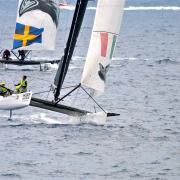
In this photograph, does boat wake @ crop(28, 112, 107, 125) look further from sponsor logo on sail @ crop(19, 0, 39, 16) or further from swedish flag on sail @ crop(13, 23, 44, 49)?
sponsor logo on sail @ crop(19, 0, 39, 16)

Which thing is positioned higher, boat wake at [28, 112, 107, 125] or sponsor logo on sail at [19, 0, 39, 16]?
sponsor logo on sail at [19, 0, 39, 16]

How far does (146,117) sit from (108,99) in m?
8.76

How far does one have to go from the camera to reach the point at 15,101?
4556 centimetres

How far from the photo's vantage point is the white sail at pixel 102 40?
4297 centimetres

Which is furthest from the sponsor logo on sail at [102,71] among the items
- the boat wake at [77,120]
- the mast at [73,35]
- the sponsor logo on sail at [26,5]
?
the sponsor logo on sail at [26,5]

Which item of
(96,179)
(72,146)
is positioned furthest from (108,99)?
(96,179)

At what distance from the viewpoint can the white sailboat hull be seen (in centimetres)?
4522

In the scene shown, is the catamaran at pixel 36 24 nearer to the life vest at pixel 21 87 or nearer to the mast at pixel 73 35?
the life vest at pixel 21 87

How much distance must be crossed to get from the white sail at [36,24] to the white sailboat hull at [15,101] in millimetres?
15702

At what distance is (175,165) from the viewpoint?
39.5 metres

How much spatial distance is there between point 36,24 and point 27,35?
1328 mm

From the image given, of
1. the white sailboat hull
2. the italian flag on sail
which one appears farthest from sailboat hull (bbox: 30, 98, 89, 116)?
the italian flag on sail

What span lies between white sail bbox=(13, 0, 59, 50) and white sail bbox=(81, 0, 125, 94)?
16.8 meters

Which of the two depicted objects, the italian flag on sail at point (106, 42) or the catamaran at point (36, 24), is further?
the catamaran at point (36, 24)
